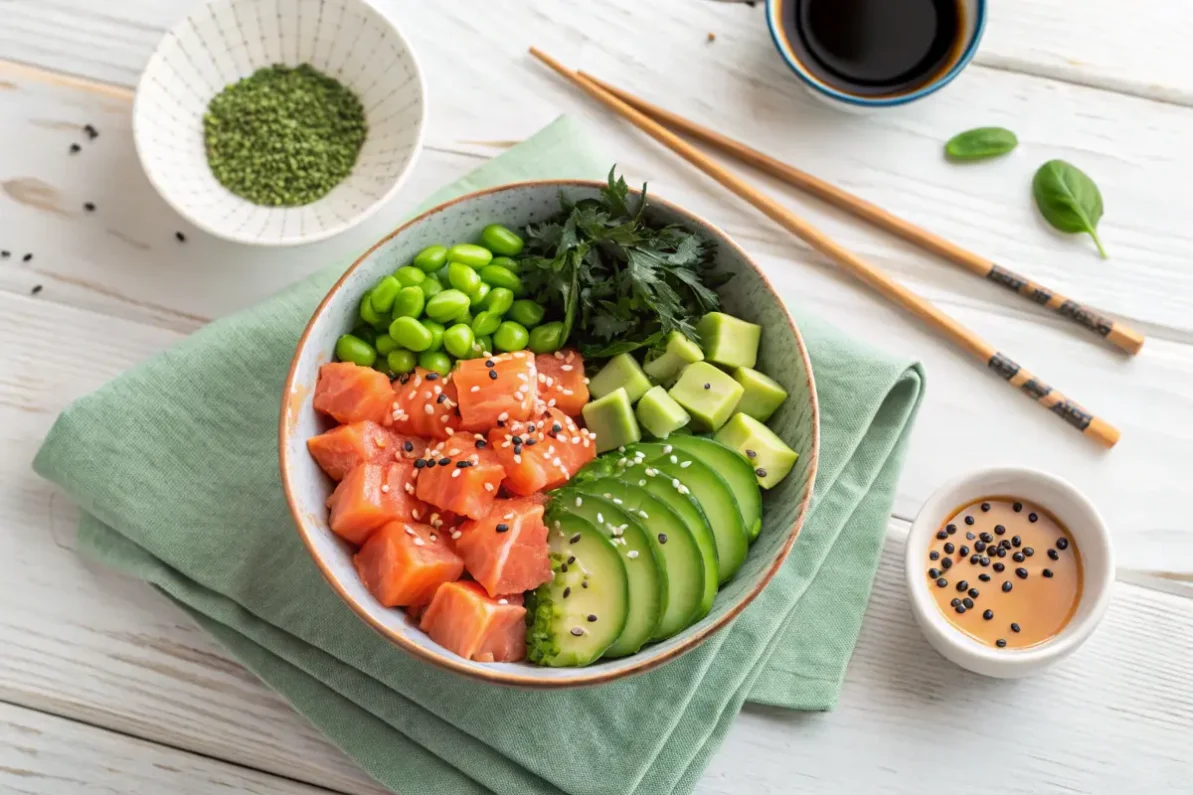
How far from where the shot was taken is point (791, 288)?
8.84 feet

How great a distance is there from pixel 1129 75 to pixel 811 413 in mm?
1596

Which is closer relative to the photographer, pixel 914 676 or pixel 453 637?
pixel 453 637

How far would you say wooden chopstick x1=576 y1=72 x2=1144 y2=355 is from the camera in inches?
105

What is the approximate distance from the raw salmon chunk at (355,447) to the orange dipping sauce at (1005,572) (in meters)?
1.29

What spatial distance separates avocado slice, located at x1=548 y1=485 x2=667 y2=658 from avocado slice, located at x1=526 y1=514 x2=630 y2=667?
22mm

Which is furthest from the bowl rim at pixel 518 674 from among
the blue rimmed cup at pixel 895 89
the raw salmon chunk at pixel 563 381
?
the blue rimmed cup at pixel 895 89

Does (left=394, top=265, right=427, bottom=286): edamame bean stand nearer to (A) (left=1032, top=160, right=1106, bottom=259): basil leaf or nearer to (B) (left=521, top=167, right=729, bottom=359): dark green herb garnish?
(B) (left=521, top=167, right=729, bottom=359): dark green herb garnish

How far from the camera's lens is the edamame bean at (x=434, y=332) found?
222 centimetres

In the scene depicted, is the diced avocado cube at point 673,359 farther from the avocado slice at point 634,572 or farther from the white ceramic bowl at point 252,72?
the white ceramic bowl at point 252,72

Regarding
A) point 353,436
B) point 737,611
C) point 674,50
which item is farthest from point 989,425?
point 353,436

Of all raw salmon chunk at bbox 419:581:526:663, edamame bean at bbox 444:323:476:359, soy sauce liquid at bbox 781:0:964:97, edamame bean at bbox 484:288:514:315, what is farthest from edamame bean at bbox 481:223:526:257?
soy sauce liquid at bbox 781:0:964:97

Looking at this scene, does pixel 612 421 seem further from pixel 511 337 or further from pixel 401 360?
pixel 401 360

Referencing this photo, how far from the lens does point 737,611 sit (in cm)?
196

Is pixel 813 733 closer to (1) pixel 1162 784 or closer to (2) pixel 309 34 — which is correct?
(1) pixel 1162 784
